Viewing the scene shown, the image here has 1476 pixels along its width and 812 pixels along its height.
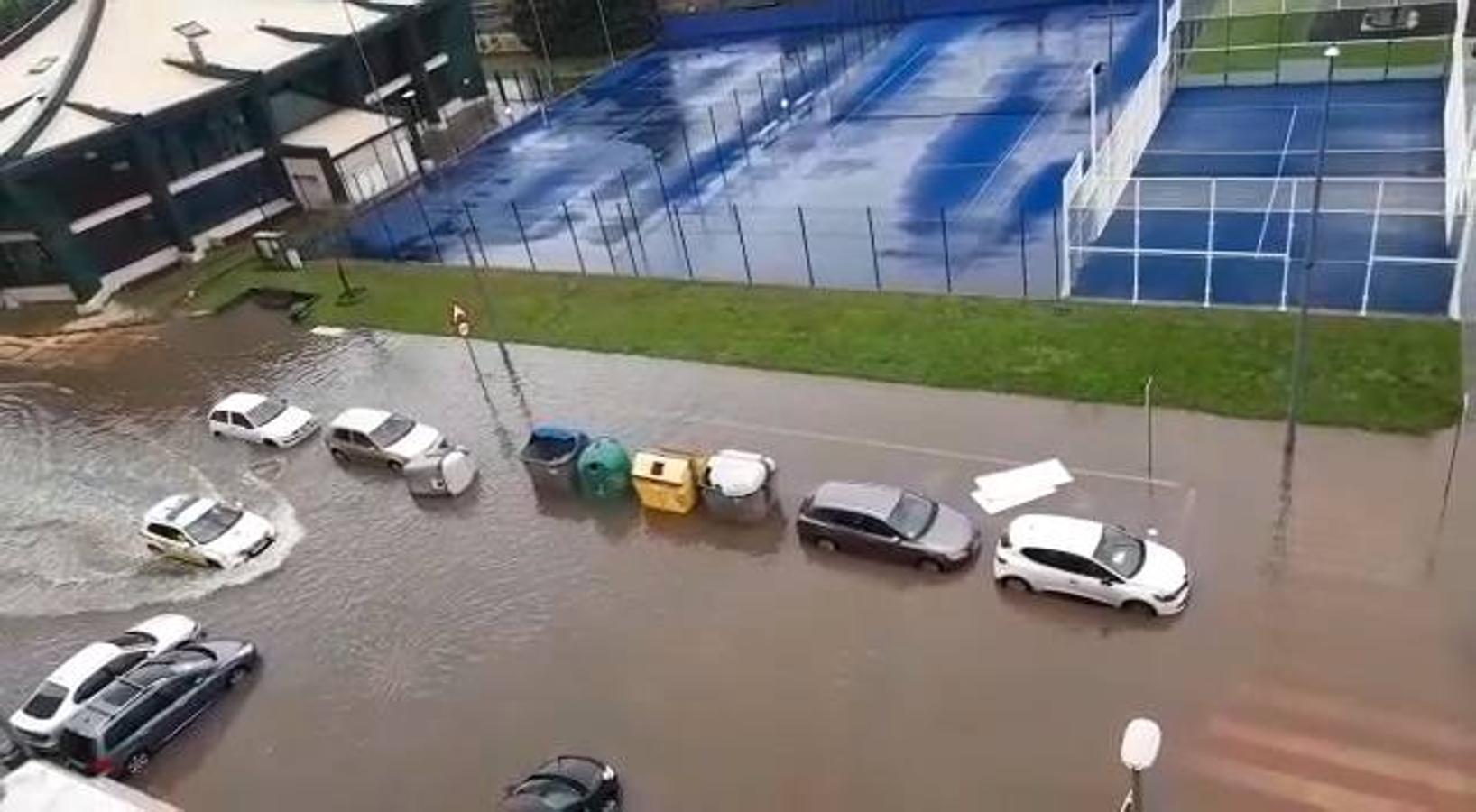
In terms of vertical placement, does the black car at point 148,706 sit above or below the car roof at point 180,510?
below

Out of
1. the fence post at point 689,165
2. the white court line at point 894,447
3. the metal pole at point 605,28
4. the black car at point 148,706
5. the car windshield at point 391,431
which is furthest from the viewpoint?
the metal pole at point 605,28

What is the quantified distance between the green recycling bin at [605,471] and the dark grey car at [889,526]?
4.76m

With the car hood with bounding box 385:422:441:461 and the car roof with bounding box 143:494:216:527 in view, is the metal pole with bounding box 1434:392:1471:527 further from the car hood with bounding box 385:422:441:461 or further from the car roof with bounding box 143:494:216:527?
the car roof with bounding box 143:494:216:527

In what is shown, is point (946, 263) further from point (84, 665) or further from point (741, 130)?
point (84, 665)

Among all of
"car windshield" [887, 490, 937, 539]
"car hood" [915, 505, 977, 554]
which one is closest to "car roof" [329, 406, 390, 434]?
"car windshield" [887, 490, 937, 539]

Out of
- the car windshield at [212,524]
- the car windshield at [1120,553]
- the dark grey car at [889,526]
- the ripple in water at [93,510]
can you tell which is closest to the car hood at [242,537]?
the car windshield at [212,524]

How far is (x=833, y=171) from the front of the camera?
42594 millimetres

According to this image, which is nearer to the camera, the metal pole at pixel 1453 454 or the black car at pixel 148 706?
the black car at pixel 148 706

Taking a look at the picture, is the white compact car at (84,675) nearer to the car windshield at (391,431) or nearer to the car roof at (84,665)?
the car roof at (84,665)

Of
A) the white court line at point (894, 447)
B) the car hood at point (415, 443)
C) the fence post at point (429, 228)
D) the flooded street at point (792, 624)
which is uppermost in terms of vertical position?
the car hood at point (415, 443)

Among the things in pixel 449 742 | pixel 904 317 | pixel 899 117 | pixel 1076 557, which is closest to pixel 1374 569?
pixel 1076 557

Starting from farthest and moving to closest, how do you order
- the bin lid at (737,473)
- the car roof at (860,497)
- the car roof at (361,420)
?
1. the car roof at (361,420)
2. the bin lid at (737,473)
3. the car roof at (860,497)

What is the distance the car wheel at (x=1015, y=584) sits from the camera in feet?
69.7

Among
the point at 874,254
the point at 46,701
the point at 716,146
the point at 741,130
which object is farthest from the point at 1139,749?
the point at 741,130
